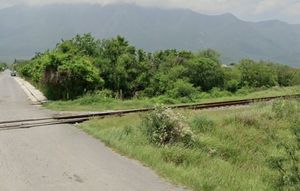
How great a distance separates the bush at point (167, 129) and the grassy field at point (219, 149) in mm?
304

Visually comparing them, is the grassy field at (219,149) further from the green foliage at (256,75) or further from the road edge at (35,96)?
the green foliage at (256,75)

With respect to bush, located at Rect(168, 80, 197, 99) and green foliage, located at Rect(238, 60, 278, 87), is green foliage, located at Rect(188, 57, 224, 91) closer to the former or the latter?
bush, located at Rect(168, 80, 197, 99)

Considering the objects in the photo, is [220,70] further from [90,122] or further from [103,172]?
[103,172]

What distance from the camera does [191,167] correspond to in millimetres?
12094

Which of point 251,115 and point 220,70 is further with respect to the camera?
point 220,70

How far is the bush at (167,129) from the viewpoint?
1466 cm

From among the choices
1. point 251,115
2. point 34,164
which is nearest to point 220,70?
point 251,115

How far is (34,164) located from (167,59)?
43.4 meters

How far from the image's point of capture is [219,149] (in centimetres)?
1567

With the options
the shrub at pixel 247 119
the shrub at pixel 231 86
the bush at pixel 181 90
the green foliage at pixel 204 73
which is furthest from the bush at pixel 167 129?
the shrub at pixel 231 86

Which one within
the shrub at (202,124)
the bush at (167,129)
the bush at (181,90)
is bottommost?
the bush at (181,90)

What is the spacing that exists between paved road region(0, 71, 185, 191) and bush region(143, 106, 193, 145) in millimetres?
1573

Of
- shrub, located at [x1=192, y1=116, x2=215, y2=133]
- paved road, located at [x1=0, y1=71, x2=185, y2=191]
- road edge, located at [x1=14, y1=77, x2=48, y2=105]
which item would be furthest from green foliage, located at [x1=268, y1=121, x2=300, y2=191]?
road edge, located at [x1=14, y1=77, x2=48, y2=105]

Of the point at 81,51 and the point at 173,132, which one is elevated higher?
the point at 81,51
